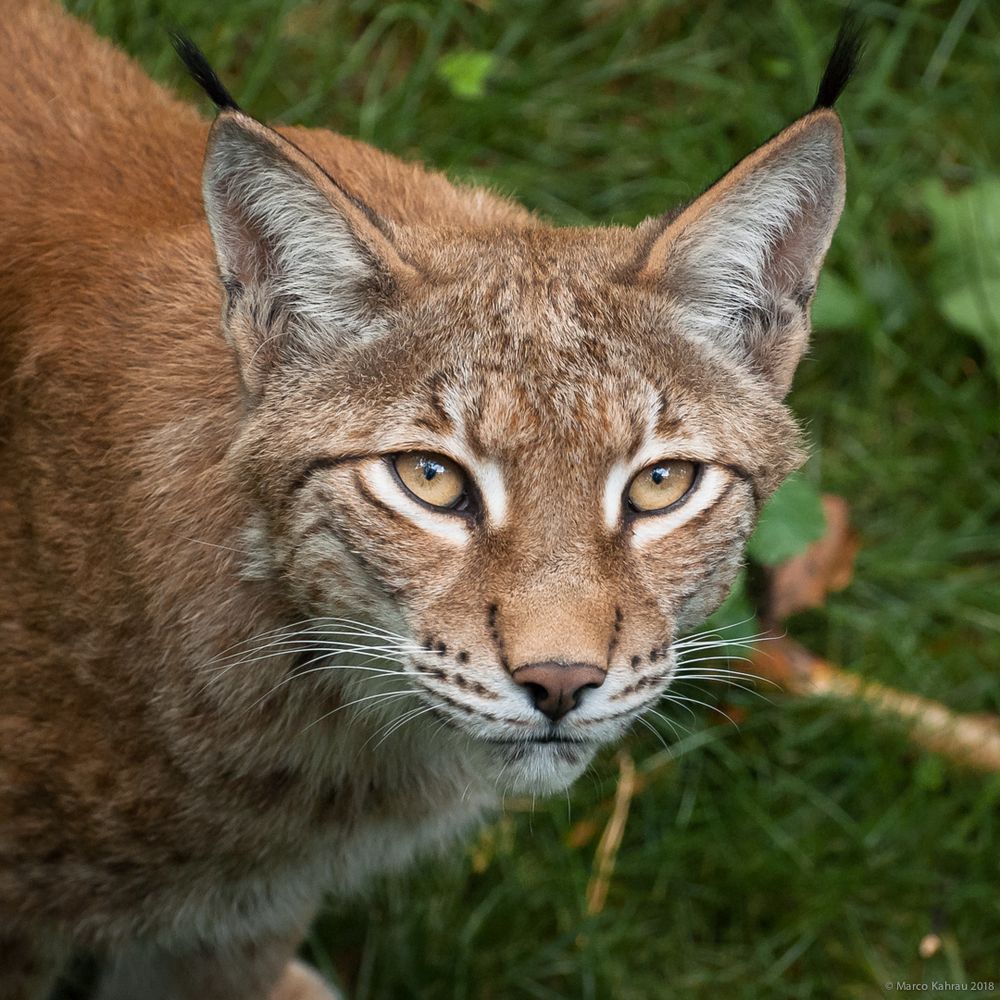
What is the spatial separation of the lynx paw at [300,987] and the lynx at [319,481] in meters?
0.96

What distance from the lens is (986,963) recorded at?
5742 mm

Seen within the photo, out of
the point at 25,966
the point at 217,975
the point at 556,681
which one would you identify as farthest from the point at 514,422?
the point at 217,975

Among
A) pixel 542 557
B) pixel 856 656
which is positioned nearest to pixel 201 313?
pixel 542 557

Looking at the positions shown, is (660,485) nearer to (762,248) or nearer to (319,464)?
(762,248)

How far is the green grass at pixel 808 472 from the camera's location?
5.61 metres

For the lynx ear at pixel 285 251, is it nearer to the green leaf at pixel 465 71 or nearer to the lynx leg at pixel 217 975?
the lynx leg at pixel 217 975

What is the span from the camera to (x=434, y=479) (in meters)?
3.45

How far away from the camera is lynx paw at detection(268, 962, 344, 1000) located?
17.3 feet

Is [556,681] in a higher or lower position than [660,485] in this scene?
lower

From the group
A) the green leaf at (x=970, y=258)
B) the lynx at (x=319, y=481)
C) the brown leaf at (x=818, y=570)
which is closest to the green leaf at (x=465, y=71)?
the lynx at (x=319, y=481)

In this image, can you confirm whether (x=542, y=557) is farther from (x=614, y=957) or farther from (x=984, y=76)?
(x=984, y=76)

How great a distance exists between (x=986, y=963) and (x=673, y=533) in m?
3.17

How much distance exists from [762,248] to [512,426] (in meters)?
0.89

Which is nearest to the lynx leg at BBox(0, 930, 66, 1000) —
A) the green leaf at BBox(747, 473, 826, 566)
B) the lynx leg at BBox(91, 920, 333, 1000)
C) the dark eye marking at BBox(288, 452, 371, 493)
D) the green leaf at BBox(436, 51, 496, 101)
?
the lynx leg at BBox(91, 920, 333, 1000)
